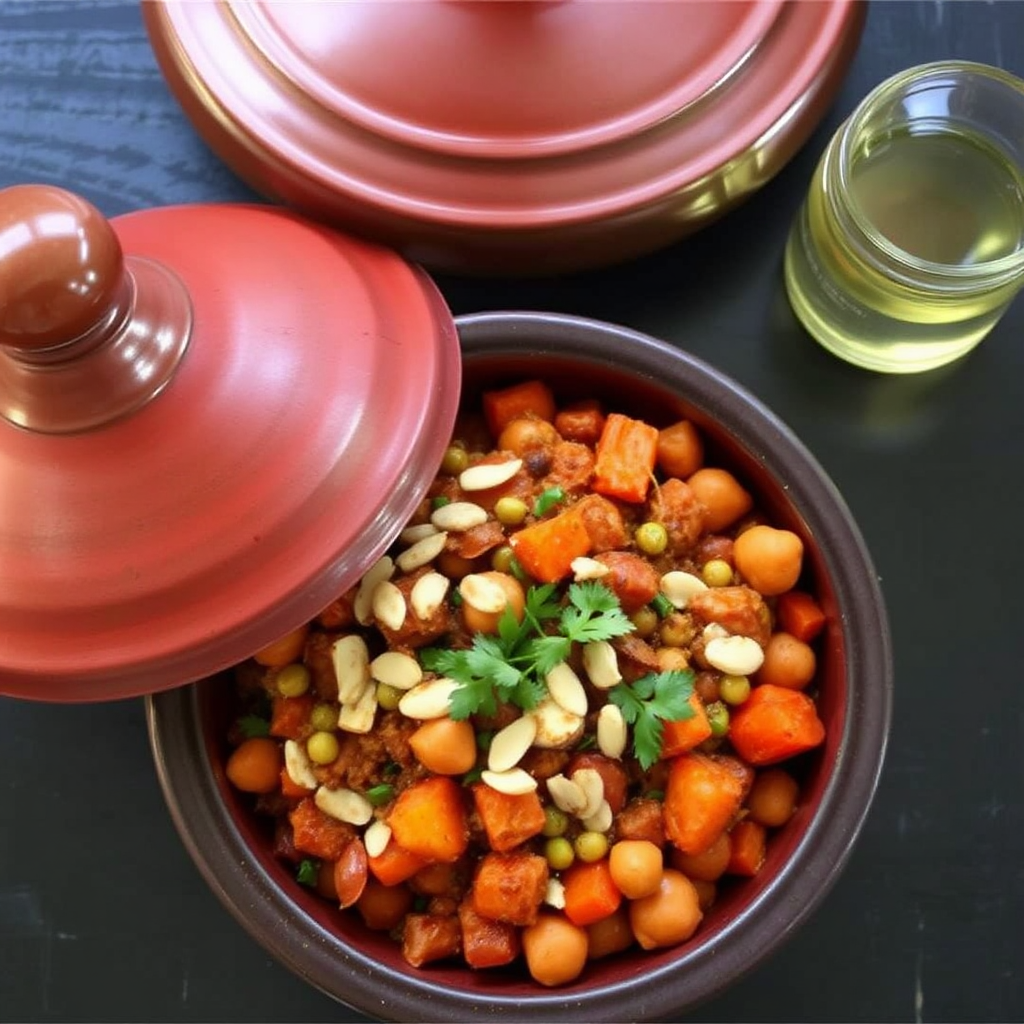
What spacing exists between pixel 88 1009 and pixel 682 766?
663 millimetres

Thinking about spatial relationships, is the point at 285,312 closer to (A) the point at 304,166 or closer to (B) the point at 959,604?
(A) the point at 304,166

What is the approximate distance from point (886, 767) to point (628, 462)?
0.43 metres

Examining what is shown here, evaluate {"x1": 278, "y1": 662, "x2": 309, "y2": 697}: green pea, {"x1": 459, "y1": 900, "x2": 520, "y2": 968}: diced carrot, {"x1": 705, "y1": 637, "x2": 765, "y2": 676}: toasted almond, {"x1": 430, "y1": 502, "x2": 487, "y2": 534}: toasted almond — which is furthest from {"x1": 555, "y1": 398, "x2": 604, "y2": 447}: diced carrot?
{"x1": 459, "y1": 900, "x2": 520, "y2": 968}: diced carrot

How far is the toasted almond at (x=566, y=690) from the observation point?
94 centimetres

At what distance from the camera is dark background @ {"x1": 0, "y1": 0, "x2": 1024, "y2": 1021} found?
Answer: 110 cm

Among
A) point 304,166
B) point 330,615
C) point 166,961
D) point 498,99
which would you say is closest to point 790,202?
point 498,99

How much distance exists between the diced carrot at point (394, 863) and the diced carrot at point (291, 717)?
13cm

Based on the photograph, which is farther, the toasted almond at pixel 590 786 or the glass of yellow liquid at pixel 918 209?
the glass of yellow liquid at pixel 918 209

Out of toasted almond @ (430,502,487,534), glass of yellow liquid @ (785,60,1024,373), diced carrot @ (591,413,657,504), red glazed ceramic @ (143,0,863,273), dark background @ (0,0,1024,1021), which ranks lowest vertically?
dark background @ (0,0,1024,1021)

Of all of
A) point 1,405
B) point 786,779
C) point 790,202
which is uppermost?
point 1,405

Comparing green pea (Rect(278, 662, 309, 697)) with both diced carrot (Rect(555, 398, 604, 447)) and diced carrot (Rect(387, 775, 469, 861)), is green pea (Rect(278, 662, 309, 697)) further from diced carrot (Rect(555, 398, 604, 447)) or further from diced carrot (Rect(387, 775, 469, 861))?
diced carrot (Rect(555, 398, 604, 447))

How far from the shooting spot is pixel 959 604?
3.75ft

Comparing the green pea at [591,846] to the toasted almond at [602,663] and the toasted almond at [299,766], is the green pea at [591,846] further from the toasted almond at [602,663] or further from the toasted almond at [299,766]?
the toasted almond at [299,766]

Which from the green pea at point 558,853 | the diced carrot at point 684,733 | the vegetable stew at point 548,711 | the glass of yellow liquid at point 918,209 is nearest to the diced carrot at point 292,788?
the vegetable stew at point 548,711
